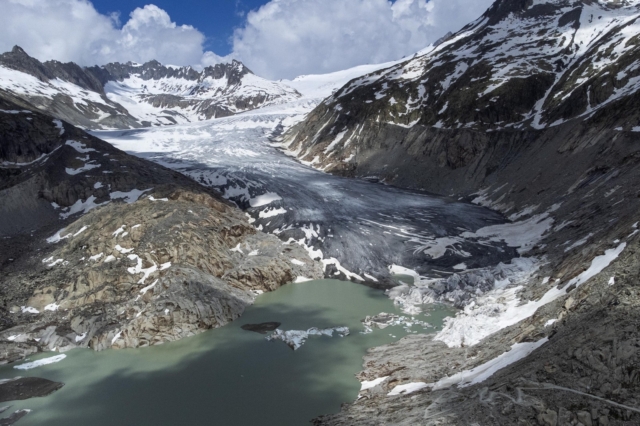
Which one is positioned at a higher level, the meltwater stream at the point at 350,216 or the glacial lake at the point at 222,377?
the meltwater stream at the point at 350,216

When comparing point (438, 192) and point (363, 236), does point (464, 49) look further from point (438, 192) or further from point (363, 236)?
point (363, 236)

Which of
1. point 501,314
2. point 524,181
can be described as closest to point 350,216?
point 524,181

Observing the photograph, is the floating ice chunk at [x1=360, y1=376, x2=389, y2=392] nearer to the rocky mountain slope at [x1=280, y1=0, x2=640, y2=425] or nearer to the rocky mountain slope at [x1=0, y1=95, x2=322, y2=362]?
the rocky mountain slope at [x1=280, y1=0, x2=640, y2=425]

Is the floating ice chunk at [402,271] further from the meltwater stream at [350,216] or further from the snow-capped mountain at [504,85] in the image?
the snow-capped mountain at [504,85]

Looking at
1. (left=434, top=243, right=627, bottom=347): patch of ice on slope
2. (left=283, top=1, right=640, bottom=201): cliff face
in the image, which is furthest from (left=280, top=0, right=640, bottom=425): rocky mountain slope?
(left=283, top=1, right=640, bottom=201): cliff face

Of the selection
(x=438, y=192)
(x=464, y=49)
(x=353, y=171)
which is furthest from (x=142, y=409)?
(x=464, y=49)

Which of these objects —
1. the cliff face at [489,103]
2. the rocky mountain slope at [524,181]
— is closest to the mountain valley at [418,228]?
the rocky mountain slope at [524,181]
